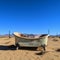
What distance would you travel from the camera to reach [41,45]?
37.2ft

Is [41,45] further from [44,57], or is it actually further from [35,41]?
[44,57]

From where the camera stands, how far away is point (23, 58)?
851 centimetres

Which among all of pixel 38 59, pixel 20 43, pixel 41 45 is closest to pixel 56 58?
pixel 38 59

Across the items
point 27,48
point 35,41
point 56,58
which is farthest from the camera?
point 27,48

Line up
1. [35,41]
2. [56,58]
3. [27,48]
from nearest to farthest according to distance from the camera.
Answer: [56,58]
[35,41]
[27,48]

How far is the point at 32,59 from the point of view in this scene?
823cm

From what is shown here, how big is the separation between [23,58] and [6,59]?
981mm

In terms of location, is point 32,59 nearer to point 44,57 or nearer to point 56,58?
point 44,57

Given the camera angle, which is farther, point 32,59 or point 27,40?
point 27,40

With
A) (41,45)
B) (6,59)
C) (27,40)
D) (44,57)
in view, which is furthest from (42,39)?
(6,59)

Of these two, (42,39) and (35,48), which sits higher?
(42,39)

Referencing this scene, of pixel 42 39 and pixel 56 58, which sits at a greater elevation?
pixel 42 39

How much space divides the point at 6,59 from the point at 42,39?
3.85 m

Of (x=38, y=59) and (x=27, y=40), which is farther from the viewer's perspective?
(x=27, y=40)
